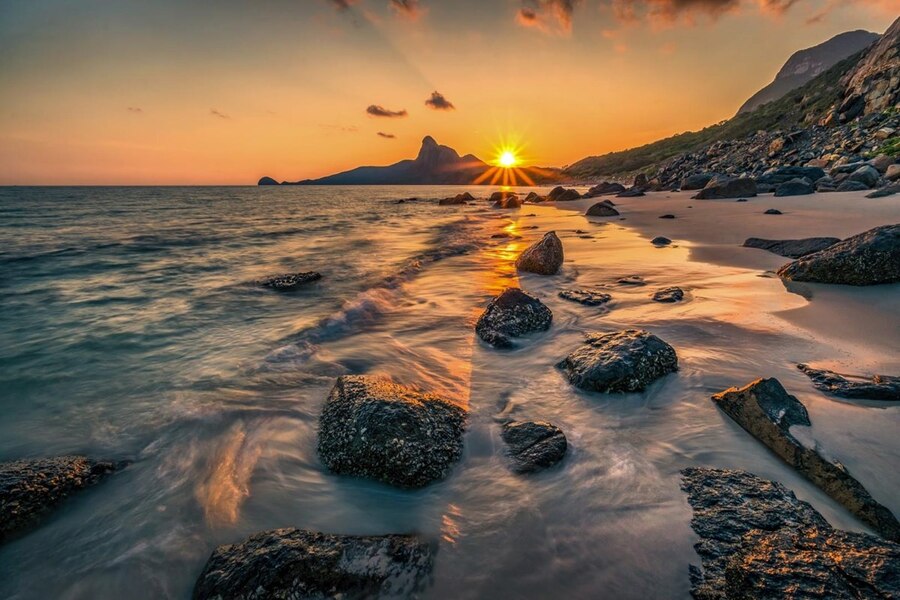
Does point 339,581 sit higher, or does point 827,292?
point 827,292

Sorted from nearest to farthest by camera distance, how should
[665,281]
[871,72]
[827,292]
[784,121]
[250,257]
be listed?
[827,292]
[665,281]
[250,257]
[871,72]
[784,121]

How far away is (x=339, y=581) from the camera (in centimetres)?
226

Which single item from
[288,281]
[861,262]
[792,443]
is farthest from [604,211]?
[792,443]

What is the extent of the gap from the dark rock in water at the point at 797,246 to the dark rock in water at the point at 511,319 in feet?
20.4

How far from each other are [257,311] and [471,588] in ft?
24.4

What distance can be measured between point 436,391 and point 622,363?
2123mm

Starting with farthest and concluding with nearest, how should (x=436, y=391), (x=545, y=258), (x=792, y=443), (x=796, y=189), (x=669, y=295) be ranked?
(x=796, y=189) → (x=545, y=258) → (x=669, y=295) → (x=436, y=391) → (x=792, y=443)

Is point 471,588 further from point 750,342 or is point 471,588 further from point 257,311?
point 257,311

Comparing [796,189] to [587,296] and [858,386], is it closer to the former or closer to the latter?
[587,296]

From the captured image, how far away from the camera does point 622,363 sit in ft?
13.2

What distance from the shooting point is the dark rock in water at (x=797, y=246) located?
7.98 metres

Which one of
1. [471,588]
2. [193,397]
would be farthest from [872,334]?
[193,397]

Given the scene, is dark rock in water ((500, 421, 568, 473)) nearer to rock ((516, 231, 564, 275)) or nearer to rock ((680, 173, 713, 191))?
rock ((516, 231, 564, 275))

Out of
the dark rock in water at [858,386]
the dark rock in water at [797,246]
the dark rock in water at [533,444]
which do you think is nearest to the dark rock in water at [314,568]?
the dark rock in water at [533,444]
